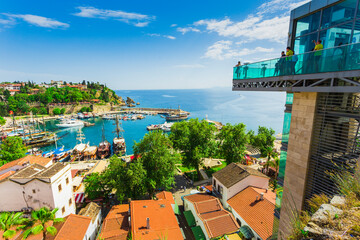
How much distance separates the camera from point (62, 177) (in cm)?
1878

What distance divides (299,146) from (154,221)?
13.6 metres

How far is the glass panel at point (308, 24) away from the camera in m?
7.66

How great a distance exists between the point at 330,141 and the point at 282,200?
12.5ft

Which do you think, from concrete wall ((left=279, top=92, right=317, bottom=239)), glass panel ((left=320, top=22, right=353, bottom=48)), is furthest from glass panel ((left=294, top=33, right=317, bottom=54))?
concrete wall ((left=279, top=92, right=317, bottom=239))

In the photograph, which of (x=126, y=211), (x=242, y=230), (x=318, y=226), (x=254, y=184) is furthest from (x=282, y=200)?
(x=126, y=211)

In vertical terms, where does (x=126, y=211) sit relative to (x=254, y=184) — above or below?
below

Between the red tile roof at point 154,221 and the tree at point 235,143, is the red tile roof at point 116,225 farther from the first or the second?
the tree at point 235,143

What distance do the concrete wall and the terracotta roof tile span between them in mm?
11732

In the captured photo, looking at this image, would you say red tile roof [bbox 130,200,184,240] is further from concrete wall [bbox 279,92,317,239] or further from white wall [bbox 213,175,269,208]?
concrete wall [bbox 279,92,317,239]

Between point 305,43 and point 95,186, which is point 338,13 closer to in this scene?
point 305,43

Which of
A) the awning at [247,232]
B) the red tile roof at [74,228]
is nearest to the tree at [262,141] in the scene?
the awning at [247,232]

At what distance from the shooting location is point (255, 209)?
55.3 ft

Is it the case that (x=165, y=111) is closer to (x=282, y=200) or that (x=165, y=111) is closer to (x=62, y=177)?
(x=62, y=177)

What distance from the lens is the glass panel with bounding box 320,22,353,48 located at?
6703mm
